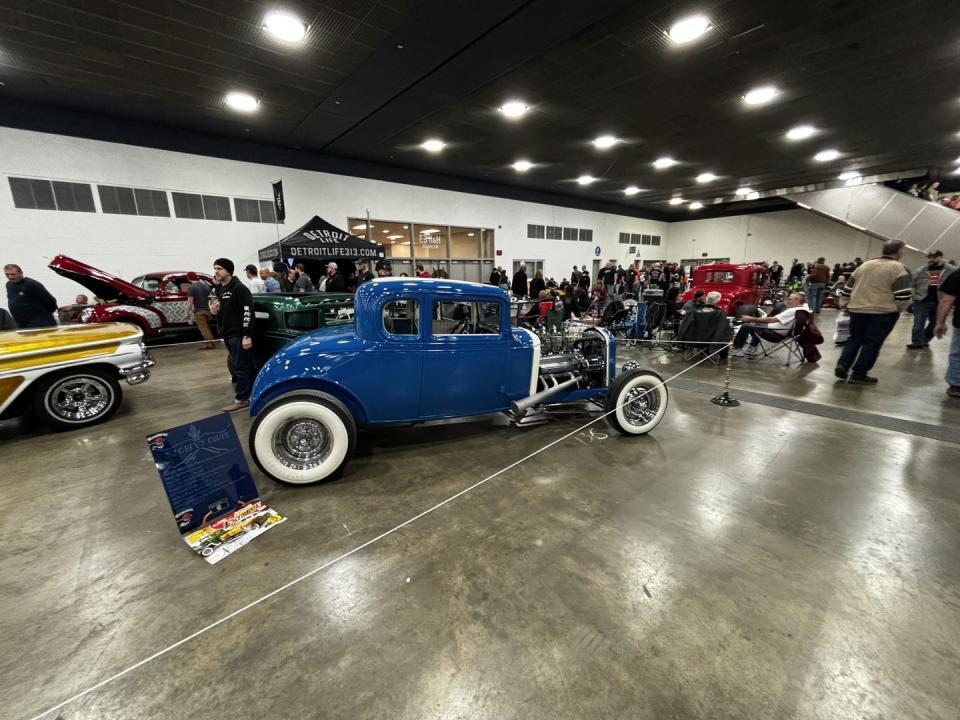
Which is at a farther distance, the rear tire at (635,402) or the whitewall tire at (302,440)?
the rear tire at (635,402)

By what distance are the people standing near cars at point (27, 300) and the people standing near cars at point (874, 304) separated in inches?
457

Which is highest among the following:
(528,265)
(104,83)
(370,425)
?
(104,83)

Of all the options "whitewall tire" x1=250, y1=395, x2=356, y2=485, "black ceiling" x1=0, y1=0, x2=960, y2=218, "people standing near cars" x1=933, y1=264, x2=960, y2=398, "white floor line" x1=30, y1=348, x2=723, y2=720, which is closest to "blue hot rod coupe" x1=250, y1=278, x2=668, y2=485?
"whitewall tire" x1=250, y1=395, x2=356, y2=485

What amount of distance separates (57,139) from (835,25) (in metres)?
14.9

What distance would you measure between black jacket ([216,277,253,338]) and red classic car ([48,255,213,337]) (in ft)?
15.3

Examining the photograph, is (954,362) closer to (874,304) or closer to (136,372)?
(874,304)

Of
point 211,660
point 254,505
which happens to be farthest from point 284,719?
point 254,505

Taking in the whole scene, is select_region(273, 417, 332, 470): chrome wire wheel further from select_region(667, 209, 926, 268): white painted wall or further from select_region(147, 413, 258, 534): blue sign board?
select_region(667, 209, 926, 268): white painted wall

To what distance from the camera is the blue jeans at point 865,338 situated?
501 cm

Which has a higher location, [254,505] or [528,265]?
[528,265]

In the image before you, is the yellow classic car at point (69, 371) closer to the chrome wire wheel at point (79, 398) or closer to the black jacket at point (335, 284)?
the chrome wire wheel at point (79, 398)

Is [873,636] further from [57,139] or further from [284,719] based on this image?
[57,139]

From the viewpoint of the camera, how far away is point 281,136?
32.3ft

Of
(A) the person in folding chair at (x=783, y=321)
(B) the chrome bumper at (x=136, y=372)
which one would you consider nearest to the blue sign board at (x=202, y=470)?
(B) the chrome bumper at (x=136, y=372)
